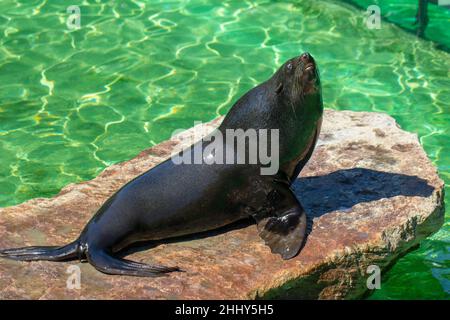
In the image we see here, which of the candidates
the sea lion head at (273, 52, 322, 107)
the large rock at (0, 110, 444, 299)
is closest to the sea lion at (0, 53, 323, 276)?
the sea lion head at (273, 52, 322, 107)

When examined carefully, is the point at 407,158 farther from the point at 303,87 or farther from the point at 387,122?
the point at 303,87

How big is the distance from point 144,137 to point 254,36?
2696 millimetres

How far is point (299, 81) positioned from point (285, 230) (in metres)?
0.93

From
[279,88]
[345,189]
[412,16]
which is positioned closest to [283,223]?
[345,189]

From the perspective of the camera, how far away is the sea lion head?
5.25 m

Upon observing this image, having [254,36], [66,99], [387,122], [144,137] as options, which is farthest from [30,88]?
[387,122]

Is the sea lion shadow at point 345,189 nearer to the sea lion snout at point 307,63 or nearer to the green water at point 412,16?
the sea lion snout at point 307,63

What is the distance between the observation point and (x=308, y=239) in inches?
205

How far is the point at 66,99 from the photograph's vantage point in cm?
880

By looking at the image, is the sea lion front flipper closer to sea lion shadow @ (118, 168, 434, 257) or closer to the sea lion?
the sea lion

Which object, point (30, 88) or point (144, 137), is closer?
point (144, 137)

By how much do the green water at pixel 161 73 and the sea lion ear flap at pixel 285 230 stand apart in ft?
4.59

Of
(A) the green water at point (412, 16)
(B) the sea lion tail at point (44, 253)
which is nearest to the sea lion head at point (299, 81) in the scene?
(B) the sea lion tail at point (44, 253)

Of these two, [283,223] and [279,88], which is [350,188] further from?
[279,88]
